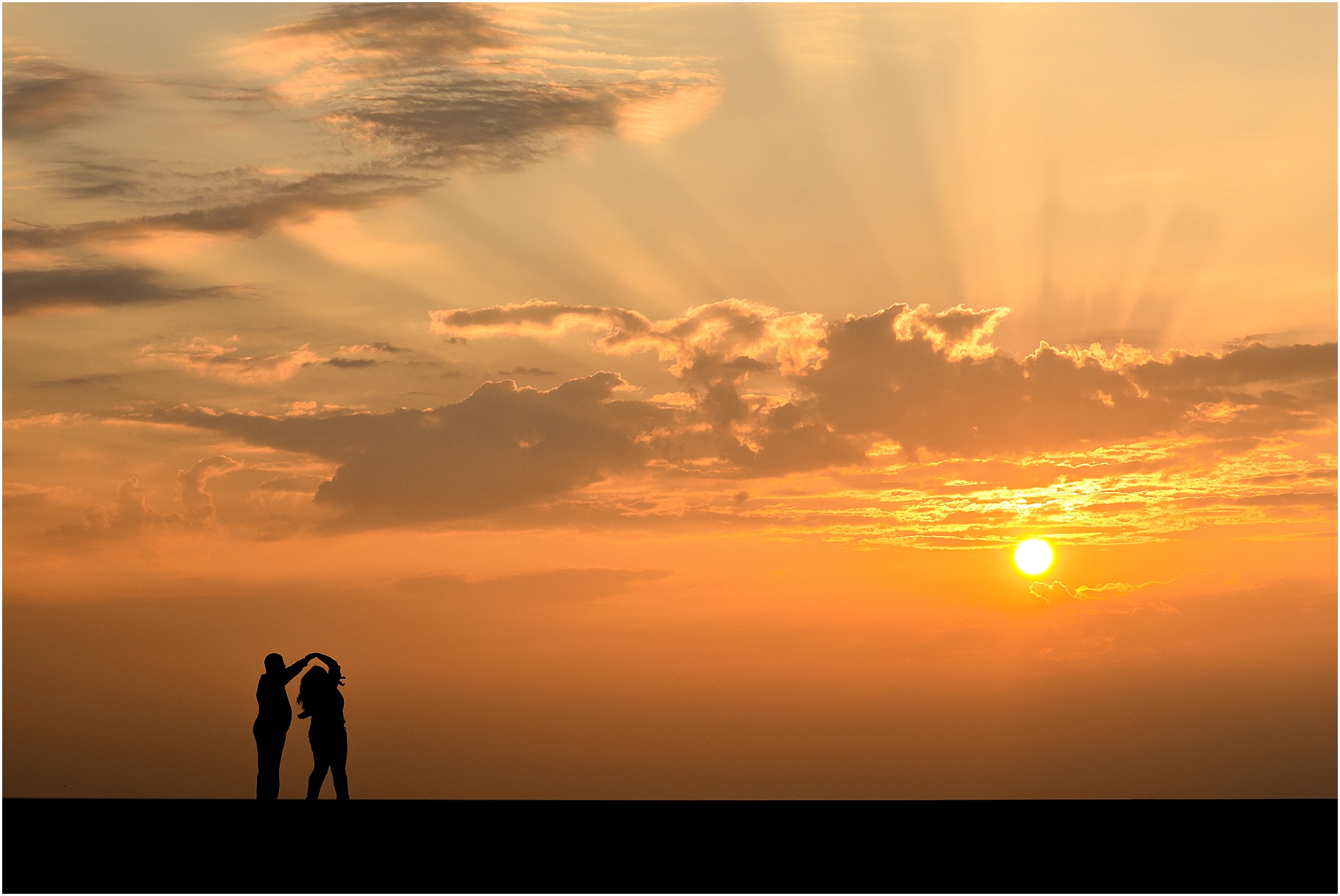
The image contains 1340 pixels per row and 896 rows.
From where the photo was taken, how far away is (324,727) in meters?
20.2

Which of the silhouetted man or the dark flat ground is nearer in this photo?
the dark flat ground

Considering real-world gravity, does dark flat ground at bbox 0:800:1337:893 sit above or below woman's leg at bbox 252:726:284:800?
below

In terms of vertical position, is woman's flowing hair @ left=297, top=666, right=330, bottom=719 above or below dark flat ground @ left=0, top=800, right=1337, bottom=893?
above

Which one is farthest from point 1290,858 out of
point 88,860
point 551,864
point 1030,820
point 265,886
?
point 88,860

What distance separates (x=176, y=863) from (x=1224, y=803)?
15.1 m

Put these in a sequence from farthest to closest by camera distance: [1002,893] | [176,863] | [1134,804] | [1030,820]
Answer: [1134,804], [1030,820], [176,863], [1002,893]

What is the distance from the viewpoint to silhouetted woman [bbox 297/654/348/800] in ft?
66.0

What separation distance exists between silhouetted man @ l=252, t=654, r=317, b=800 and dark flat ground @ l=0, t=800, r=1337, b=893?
37 centimetres

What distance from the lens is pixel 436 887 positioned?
14.9m

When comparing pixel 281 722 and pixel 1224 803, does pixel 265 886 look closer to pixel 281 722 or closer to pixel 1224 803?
pixel 281 722

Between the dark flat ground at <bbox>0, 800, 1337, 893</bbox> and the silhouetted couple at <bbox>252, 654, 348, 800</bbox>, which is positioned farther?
the silhouetted couple at <bbox>252, 654, 348, 800</bbox>

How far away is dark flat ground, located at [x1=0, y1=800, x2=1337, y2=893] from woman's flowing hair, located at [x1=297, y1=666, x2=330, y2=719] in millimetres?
1431

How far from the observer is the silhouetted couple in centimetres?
1966

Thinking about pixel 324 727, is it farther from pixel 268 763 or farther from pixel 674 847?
pixel 674 847
